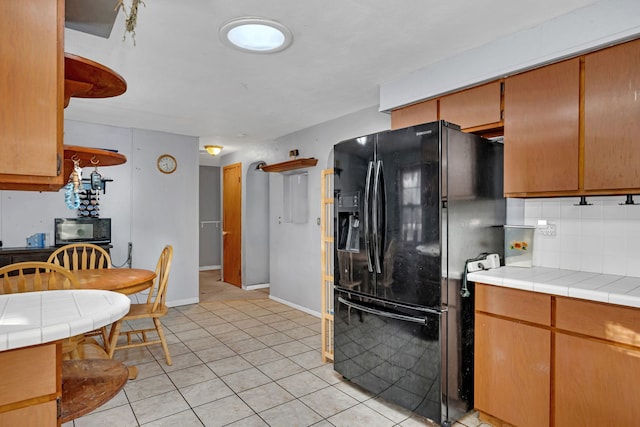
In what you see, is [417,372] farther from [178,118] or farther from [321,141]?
[178,118]

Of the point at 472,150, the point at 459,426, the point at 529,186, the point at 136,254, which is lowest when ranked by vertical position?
the point at 459,426

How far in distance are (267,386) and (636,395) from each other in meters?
2.23

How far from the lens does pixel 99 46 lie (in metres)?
2.51

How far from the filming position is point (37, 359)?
109cm

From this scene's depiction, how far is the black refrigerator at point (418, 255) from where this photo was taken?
223cm

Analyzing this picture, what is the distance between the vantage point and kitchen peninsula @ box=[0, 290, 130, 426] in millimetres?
1004

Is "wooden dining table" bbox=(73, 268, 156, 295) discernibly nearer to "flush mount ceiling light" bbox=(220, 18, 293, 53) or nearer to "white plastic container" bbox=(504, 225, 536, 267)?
"flush mount ceiling light" bbox=(220, 18, 293, 53)

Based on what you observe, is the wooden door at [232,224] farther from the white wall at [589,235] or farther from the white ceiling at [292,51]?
the white wall at [589,235]

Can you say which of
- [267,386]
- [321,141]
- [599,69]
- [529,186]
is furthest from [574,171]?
[321,141]

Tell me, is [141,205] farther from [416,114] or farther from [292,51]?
[416,114]

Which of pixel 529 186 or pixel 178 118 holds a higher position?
pixel 178 118

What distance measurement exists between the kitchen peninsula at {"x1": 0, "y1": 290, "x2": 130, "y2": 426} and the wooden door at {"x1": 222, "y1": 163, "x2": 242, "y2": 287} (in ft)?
17.4

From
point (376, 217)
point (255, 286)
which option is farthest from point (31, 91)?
point (255, 286)

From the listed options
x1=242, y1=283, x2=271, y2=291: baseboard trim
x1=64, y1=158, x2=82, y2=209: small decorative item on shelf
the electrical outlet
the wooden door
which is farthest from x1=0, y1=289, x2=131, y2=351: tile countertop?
the wooden door
